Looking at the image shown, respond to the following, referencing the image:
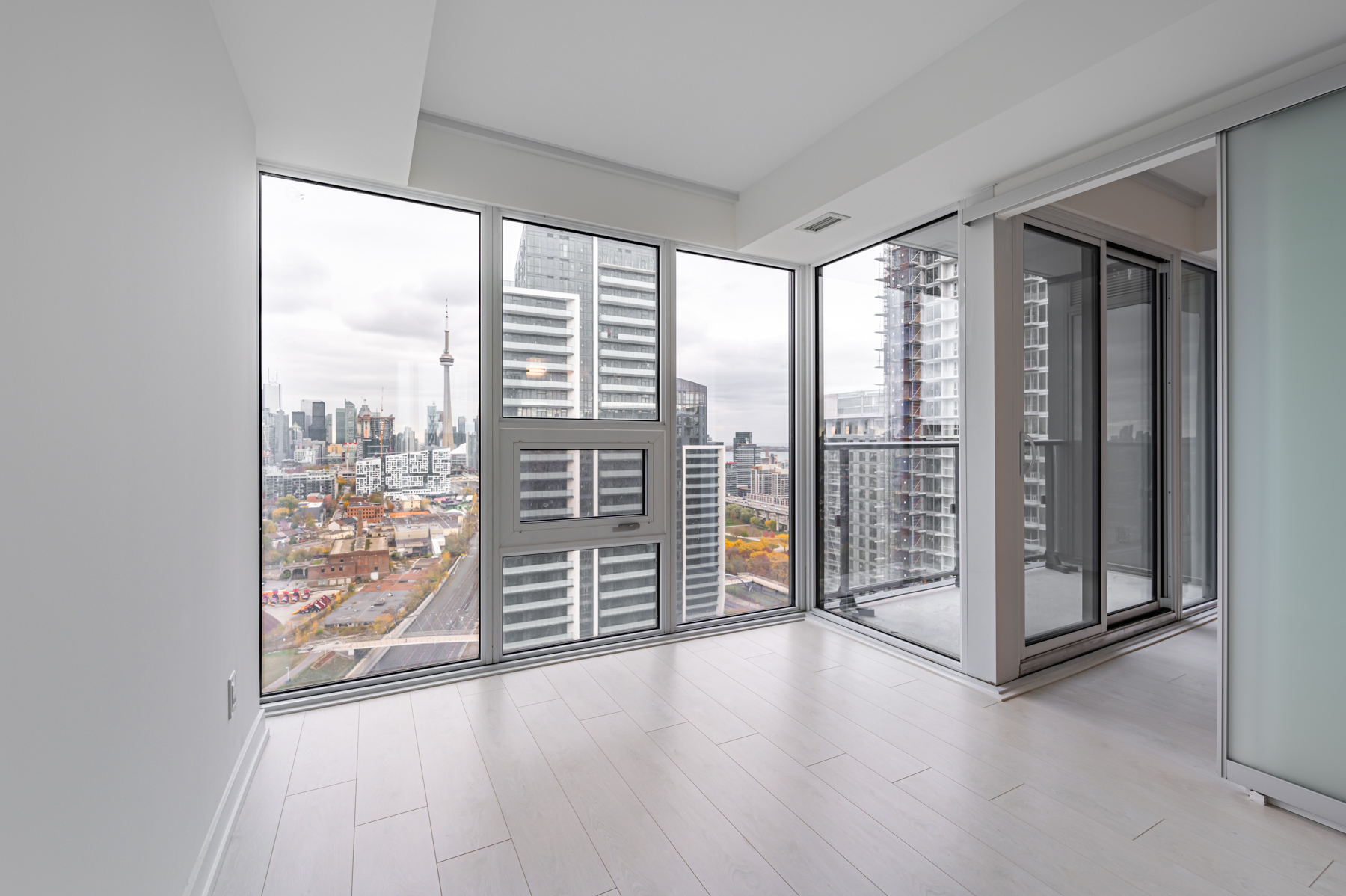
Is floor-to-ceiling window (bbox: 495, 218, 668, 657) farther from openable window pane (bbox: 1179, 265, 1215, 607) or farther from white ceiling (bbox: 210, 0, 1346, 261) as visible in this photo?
openable window pane (bbox: 1179, 265, 1215, 607)

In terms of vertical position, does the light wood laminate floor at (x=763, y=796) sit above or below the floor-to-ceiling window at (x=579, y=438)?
below

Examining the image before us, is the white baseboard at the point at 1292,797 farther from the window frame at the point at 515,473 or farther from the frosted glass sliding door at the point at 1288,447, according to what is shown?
the window frame at the point at 515,473

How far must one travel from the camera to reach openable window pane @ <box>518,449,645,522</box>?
10.9ft

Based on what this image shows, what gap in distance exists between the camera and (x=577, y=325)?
3.47 metres

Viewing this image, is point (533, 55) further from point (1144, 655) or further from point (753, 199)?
point (1144, 655)

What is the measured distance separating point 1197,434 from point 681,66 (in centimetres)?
402

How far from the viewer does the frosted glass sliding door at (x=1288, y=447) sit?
73.3 inches

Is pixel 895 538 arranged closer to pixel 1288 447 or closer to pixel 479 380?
pixel 1288 447

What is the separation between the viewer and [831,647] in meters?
3.53

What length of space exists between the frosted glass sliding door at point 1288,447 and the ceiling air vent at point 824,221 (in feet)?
5.21

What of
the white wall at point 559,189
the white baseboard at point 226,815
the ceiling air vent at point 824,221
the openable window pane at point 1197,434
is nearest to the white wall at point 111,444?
the white baseboard at point 226,815

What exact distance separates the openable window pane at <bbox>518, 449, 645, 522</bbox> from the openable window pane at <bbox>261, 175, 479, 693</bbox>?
30 cm

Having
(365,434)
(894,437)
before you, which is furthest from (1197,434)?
(365,434)

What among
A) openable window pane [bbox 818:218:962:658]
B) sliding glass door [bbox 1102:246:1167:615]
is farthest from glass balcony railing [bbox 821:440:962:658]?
sliding glass door [bbox 1102:246:1167:615]
